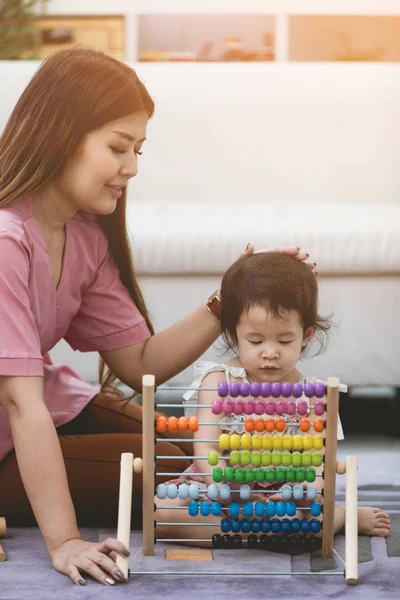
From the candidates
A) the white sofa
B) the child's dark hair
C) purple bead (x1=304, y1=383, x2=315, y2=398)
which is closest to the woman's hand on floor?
purple bead (x1=304, y1=383, x2=315, y2=398)

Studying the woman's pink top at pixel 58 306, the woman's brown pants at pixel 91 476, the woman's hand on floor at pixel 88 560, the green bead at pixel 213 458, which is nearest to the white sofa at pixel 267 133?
the woman's pink top at pixel 58 306

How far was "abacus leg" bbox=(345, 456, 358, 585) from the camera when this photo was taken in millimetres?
1433

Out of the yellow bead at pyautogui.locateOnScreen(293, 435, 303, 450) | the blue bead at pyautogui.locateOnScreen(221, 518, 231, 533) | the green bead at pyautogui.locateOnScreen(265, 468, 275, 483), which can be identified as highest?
the yellow bead at pyautogui.locateOnScreen(293, 435, 303, 450)

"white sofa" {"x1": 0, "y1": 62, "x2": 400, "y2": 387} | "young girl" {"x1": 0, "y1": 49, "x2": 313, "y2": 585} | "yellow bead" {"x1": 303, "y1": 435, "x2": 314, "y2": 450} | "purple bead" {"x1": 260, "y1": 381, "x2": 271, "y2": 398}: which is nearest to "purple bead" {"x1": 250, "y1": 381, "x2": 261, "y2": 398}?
"purple bead" {"x1": 260, "y1": 381, "x2": 271, "y2": 398}

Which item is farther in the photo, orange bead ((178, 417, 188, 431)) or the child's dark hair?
the child's dark hair

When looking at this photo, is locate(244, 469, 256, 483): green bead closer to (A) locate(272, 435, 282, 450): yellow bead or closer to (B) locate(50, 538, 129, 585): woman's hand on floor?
(A) locate(272, 435, 282, 450): yellow bead

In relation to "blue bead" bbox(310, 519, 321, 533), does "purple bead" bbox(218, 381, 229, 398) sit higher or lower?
higher

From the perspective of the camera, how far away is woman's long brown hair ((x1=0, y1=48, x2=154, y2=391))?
65.2 inches

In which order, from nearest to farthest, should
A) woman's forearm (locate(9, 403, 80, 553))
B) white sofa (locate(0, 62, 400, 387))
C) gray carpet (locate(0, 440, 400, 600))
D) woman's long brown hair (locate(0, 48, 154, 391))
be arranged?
gray carpet (locate(0, 440, 400, 600))
woman's forearm (locate(9, 403, 80, 553))
woman's long brown hair (locate(0, 48, 154, 391))
white sofa (locate(0, 62, 400, 387))

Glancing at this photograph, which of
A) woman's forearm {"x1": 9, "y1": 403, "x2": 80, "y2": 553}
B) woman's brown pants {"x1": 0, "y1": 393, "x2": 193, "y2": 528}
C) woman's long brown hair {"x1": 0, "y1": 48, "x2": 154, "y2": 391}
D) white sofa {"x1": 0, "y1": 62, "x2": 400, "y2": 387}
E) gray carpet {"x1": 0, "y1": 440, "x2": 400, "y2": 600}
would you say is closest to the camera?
gray carpet {"x1": 0, "y1": 440, "x2": 400, "y2": 600}

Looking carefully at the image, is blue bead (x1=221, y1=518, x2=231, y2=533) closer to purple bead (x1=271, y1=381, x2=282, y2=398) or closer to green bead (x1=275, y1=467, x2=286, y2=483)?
green bead (x1=275, y1=467, x2=286, y2=483)

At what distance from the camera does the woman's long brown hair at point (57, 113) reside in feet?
5.43

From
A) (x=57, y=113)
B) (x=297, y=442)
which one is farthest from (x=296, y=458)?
(x=57, y=113)

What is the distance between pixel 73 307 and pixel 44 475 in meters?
0.42
